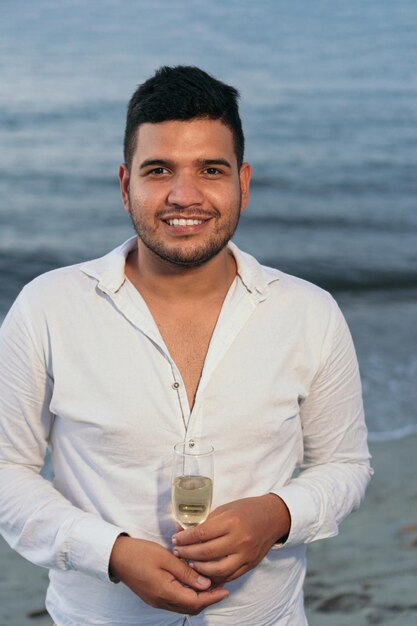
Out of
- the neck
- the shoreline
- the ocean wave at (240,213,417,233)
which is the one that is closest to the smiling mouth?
the neck

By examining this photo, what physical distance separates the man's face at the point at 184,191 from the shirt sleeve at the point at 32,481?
0.38 meters

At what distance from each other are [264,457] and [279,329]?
1.08 feet

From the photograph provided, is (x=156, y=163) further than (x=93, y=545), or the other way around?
(x=156, y=163)

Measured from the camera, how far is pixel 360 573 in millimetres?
4871

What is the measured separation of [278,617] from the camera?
9.27 feet

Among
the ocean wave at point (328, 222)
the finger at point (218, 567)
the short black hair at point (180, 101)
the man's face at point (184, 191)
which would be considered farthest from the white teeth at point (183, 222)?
the ocean wave at point (328, 222)

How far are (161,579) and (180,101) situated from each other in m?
1.15

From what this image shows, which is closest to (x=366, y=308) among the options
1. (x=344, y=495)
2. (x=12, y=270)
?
(x=12, y=270)

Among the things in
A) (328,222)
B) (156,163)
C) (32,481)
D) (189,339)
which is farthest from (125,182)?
(328,222)

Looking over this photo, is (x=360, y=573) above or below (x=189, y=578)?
below

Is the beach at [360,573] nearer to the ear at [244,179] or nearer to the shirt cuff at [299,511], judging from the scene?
the shirt cuff at [299,511]

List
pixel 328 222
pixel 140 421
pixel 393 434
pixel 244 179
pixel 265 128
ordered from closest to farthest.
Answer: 1. pixel 140 421
2. pixel 244 179
3. pixel 393 434
4. pixel 328 222
5. pixel 265 128

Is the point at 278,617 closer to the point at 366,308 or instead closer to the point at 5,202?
the point at 366,308

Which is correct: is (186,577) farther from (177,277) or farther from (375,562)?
(375,562)
